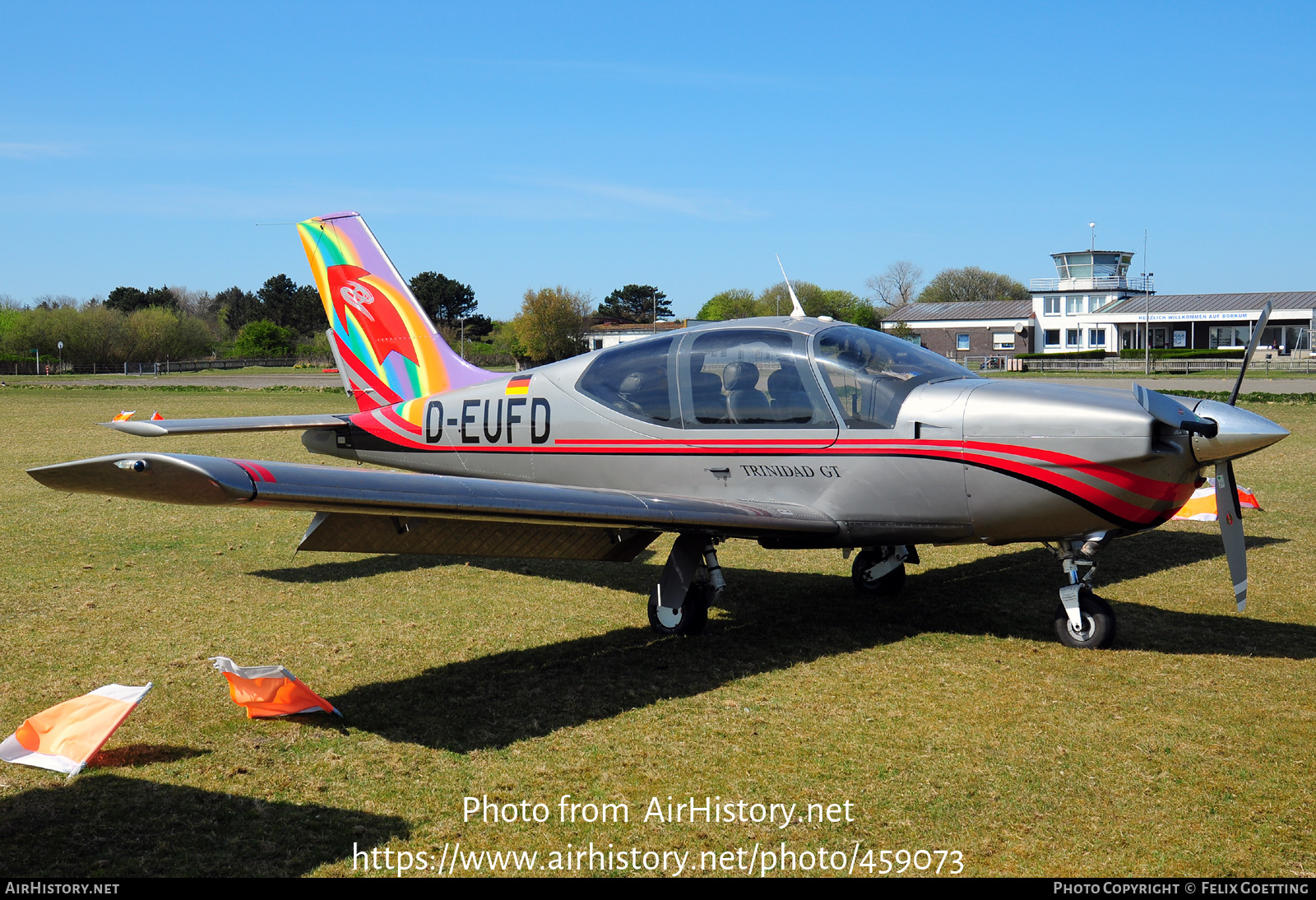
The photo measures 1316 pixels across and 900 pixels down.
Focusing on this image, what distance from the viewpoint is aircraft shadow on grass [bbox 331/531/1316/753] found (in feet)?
17.1

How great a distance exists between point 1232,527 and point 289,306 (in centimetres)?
12789

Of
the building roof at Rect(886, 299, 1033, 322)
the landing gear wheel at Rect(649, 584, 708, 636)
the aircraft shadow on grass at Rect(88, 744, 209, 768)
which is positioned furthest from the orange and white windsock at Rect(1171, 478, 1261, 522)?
the building roof at Rect(886, 299, 1033, 322)

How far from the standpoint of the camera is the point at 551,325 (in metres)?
63.6

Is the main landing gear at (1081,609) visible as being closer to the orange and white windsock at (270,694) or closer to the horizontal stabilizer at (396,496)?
the horizontal stabilizer at (396,496)

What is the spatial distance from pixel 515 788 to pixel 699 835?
0.90 metres

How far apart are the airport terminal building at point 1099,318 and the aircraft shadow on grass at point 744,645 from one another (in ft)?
220

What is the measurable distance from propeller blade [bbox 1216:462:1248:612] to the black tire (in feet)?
8.20

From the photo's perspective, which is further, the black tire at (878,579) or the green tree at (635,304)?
the green tree at (635,304)

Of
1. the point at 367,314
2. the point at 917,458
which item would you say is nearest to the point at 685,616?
the point at 917,458

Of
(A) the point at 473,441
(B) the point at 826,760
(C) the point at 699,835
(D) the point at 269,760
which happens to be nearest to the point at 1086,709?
(B) the point at 826,760

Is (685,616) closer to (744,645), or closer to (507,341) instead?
(744,645)

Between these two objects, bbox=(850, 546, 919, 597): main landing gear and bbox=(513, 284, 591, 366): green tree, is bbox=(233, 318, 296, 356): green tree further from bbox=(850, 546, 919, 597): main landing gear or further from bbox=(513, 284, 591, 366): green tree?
bbox=(850, 546, 919, 597): main landing gear

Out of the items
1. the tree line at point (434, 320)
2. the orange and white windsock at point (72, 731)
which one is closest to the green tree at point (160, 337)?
the tree line at point (434, 320)

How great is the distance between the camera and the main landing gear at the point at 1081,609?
6.25 metres
